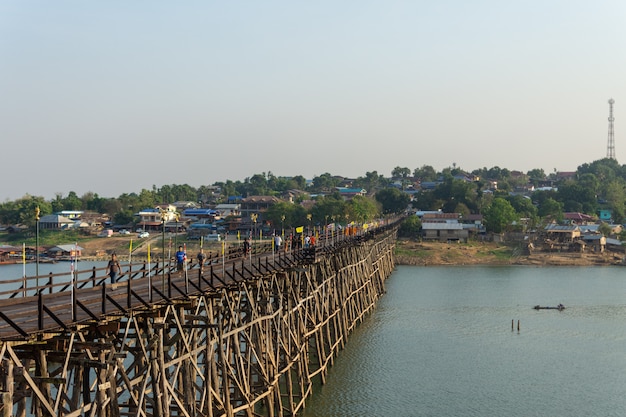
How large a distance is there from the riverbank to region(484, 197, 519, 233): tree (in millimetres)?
5599

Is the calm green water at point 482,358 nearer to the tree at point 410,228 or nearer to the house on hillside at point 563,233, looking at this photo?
the house on hillside at point 563,233

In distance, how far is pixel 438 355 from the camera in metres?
41.9

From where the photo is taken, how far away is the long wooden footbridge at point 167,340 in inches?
599

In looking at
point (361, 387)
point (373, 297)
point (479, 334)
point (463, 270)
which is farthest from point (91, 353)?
point (463, 270)

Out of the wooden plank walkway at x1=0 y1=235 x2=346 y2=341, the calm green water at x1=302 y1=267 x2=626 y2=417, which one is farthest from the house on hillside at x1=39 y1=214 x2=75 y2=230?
the wooden plank walkway at x1=0 y1=235 x2=346 y2=341

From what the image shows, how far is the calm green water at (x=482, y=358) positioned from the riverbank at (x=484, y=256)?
30.7 m

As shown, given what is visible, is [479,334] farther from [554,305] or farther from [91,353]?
[91,353]

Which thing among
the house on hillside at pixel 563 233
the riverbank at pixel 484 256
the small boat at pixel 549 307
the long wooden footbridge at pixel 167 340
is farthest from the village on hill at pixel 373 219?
the long wooden footbridge at pixel 167 340

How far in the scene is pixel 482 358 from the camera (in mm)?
41500

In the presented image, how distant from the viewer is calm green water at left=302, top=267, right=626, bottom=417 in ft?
107

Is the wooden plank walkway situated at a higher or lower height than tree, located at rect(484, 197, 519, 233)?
higher

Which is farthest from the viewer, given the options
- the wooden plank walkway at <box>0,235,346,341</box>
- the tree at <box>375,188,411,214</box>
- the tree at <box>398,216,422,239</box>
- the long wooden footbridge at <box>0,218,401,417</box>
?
the tree at <box>375,188,411,214</box>

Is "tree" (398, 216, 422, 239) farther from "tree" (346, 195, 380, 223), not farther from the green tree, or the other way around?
the green tree

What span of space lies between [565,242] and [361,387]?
271 feet
